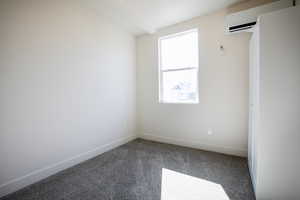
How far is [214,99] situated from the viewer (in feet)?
9.38

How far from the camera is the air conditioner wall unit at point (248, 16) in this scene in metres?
2.05

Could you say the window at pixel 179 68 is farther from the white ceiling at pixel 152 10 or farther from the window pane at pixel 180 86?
the white ceiling at pixel 152 10

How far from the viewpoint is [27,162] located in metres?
1.93

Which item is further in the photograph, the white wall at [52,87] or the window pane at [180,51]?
the window pane at [180,51]

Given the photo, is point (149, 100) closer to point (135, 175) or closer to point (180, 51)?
point (180, 51)

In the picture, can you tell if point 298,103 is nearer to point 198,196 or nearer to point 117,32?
point 198,196

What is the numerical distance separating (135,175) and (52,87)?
1.85m

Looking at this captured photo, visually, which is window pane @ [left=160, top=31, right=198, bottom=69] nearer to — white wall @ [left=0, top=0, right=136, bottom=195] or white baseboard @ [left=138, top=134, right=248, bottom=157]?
white wall @ [left=0, top=0, right=136, bottom=195]

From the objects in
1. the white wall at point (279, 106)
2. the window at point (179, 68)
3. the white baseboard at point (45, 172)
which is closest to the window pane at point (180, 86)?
the window at point (179, 68)

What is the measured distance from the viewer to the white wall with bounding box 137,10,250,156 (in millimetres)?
2600

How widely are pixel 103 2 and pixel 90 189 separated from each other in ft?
9.63

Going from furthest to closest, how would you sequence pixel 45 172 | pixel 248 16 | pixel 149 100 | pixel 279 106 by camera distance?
pixel 149 100 → pixel 248 16 → pixel 45 172 → pixel 279 106

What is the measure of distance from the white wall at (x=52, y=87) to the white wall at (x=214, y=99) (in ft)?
4.16

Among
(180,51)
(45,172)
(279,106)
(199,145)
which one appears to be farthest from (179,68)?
(45,172)
